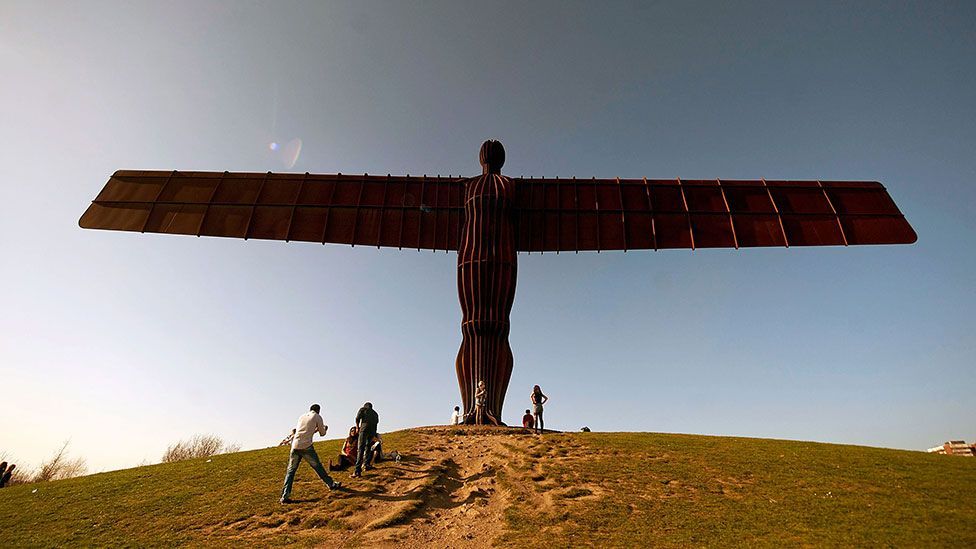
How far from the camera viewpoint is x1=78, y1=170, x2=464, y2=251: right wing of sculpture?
2217 centimetres

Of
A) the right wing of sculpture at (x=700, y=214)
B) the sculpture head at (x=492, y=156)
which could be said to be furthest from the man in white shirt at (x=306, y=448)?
the sculpture head at (x=492, y=156)

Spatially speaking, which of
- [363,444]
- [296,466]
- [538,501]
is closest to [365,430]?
[363,444]

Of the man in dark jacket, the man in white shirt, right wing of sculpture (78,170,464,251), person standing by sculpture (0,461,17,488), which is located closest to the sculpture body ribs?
right wing of sculpture (78,170,464,251)

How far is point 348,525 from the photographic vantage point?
32.3 ft

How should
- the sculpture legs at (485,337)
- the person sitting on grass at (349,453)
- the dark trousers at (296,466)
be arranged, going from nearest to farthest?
the dark trousers at (296,466)
the person sitting on grass at (349,453)
the sculpture legs at (485,337)

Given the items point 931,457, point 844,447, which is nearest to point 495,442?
point 844,447

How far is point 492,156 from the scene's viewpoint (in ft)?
75.8

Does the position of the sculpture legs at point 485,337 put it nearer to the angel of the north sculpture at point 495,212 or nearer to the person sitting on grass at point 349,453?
the angel of the north sculpture at point 495,212

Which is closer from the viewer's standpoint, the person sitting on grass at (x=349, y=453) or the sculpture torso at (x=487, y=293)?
the person sitting on grass at (x=349, y=453)

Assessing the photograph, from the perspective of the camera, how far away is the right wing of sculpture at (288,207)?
22.2 meters

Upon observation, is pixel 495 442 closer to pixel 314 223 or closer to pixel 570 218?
pixel 570 218

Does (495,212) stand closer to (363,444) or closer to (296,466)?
(363,444)

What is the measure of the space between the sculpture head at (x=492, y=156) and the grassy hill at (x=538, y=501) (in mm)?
13039

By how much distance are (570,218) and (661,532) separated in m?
15.7
